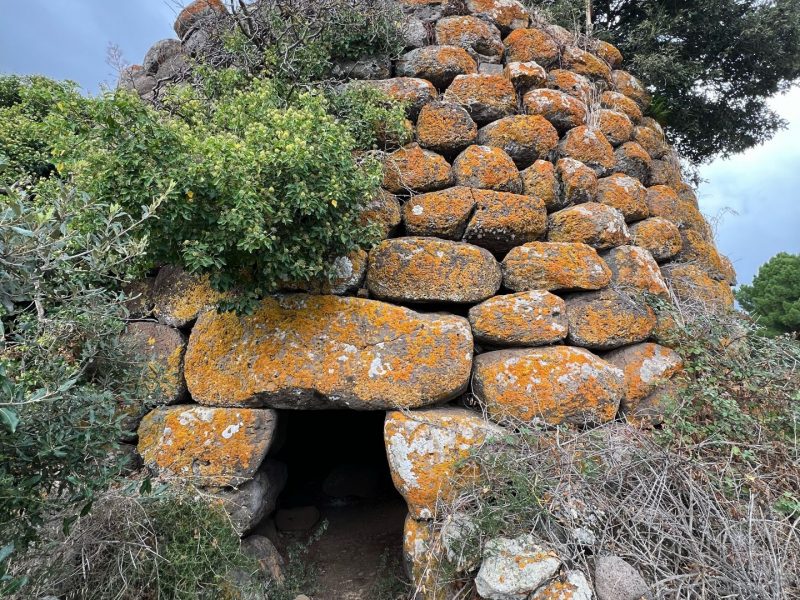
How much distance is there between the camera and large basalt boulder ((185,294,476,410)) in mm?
2768

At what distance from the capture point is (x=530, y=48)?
441cm

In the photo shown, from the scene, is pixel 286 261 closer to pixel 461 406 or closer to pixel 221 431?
pixel 221 431

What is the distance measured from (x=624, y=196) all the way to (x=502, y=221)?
1.19 meters

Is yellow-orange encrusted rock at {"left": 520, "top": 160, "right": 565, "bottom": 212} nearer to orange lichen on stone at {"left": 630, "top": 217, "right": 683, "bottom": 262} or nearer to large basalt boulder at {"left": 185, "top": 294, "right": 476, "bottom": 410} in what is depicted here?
orange lichen on stone at {"left": 630, "top": 217, "right": 683, "bottom": 262}

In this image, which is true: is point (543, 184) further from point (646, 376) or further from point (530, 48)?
point (530, 48)

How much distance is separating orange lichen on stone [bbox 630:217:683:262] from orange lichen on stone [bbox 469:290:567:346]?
1167 millimetres

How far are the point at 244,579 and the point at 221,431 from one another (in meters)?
0.80

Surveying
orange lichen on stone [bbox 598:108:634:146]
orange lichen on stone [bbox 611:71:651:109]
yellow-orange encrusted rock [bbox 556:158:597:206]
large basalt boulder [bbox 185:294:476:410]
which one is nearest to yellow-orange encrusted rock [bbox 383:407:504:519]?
large basalt boulder [bbox 185:294:476:410]

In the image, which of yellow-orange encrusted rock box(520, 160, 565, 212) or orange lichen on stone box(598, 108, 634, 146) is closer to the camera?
yellow-orange encrusted rock box(520, 160, 565, 212)

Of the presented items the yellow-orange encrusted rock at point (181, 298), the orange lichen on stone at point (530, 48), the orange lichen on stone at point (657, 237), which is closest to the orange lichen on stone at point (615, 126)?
the orange lichen on stone at point (530, 48)

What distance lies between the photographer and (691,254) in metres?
3.95

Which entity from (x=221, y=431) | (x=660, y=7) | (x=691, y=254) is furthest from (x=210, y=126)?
(x=660, y=7)

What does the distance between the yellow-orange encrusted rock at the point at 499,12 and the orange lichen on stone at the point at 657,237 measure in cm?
238

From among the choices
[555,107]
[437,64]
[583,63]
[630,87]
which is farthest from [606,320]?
[630,87]
